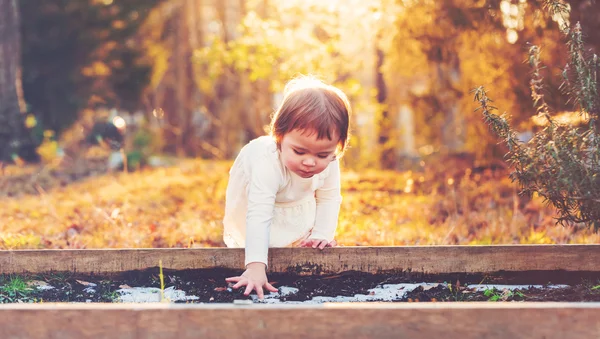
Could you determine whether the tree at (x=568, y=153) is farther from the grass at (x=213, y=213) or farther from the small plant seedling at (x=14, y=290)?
the small plant seedling at (x=14, y=290)

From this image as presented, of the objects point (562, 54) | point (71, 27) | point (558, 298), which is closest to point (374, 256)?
point (558, 298)

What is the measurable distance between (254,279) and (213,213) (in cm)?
267

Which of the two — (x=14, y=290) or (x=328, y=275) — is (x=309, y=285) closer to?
(x=328, y=275)

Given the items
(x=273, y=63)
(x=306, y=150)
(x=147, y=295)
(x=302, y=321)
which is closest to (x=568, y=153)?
(x=306, y=150)

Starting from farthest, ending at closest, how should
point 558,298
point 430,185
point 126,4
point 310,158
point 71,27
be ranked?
point 126,4 → point 71,27 → point 430,185 → point 310,158 → point 558,298

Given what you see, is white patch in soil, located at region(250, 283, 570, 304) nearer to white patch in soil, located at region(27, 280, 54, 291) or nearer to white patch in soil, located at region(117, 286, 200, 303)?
white patch in soil, located at region(117, 286, 200, 303)

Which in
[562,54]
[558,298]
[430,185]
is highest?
[562,54]

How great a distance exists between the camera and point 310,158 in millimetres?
2773

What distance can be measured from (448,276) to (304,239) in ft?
2.75

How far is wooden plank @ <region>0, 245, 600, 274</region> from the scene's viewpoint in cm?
284

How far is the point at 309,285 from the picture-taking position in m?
2.80

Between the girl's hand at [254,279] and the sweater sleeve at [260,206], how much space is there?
3cm

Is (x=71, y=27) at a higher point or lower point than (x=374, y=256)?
higher

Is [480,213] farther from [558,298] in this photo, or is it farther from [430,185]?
[558,298]
